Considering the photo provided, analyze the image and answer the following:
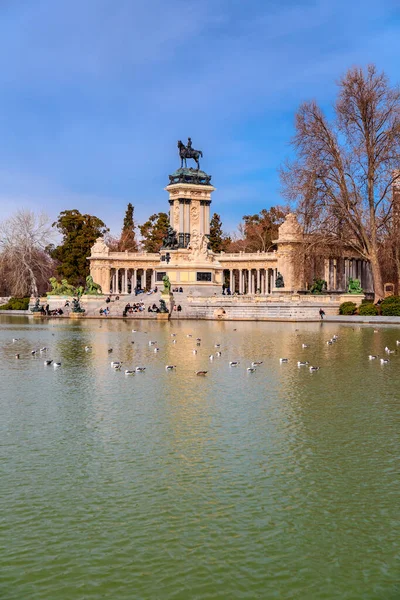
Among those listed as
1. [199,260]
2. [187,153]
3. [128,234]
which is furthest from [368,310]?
[128,234]

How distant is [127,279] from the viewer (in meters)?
95.4

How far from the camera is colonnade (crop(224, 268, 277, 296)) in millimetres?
89000

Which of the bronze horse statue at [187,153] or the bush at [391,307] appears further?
the bronze horse statue at [187,153]

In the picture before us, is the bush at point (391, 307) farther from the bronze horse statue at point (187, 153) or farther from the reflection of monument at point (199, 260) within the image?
the bronze horse statue at point (187, 153)

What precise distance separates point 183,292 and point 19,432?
58373 mm

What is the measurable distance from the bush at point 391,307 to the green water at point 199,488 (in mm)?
31020

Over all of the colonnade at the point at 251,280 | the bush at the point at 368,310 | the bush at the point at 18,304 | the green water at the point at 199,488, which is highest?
the colonnade at the point at 251,280

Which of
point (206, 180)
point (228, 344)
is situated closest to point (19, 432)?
point (228, 344)

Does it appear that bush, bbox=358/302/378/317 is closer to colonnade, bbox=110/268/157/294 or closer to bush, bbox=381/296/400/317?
bush, bbox=381/296/400/317

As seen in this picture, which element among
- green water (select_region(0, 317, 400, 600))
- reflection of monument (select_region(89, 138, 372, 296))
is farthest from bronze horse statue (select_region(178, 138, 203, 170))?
green water (select_region(0, 317, 400, 600))

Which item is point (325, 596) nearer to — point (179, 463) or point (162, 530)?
point (162, 530)

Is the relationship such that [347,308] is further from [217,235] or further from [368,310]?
[217,235]

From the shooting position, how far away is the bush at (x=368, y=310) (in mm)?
50562

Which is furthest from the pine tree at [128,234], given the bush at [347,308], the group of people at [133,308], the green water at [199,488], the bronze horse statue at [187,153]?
the green water at [199,488]
